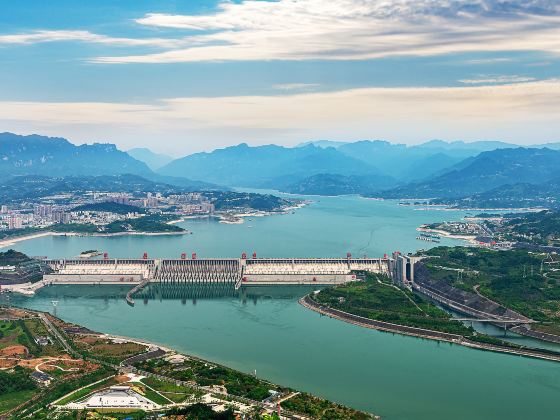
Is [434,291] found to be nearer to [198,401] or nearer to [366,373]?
[366,373]

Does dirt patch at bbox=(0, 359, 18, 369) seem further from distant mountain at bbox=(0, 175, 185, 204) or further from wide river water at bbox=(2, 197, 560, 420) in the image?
distant mountain at bbox=(0, 175, 185, 204)

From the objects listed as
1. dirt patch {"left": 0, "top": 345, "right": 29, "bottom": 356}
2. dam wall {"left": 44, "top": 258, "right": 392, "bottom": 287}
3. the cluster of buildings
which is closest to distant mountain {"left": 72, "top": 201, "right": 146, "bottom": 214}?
the cluster of buildings

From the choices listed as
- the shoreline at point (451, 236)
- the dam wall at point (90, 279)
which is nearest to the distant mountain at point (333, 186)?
the shoreline at point (451, 236)

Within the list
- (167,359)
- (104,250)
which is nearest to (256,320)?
(167,359)

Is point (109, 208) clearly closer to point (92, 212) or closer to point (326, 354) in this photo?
point (92, 212)

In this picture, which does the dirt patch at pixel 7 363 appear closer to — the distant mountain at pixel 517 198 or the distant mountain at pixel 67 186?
the distant mountain at pixel 67 186
